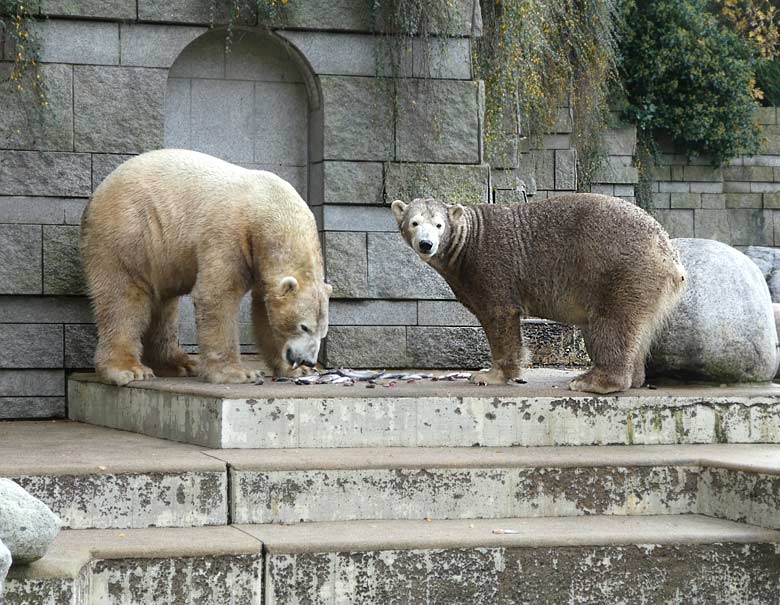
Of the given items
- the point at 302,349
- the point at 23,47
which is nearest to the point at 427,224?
the point at 302,349

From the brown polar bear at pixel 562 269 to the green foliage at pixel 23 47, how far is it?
2.44 meters

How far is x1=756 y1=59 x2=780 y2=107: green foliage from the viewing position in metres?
20.6

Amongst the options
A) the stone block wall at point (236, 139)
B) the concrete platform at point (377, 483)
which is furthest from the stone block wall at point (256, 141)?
the concrete platform at point (377, 483)

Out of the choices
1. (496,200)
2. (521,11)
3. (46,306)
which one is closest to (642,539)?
(46,306)

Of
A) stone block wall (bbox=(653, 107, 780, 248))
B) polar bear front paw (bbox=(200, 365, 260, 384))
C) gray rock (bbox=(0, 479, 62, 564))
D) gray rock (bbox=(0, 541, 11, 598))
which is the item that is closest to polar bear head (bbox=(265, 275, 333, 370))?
polar bear front paw (bbox=(200, 365, 260, 384))

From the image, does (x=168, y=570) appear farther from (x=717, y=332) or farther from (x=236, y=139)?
(x=236, y=139)

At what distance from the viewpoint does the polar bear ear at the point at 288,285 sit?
6316 millimetres

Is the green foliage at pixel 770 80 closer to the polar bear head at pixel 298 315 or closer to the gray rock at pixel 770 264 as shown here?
the gray rock at pixel 770 264

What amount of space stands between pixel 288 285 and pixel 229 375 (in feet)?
1.87

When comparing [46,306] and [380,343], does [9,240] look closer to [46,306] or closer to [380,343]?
[46,306]

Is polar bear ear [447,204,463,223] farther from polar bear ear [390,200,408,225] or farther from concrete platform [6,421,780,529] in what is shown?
concrete platform [6,421,780,529]

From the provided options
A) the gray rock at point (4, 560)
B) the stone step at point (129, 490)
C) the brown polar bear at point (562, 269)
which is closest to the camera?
the gray rock at point (4, 560)

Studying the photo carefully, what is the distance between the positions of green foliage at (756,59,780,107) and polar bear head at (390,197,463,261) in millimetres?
15545

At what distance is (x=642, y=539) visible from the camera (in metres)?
4.97
